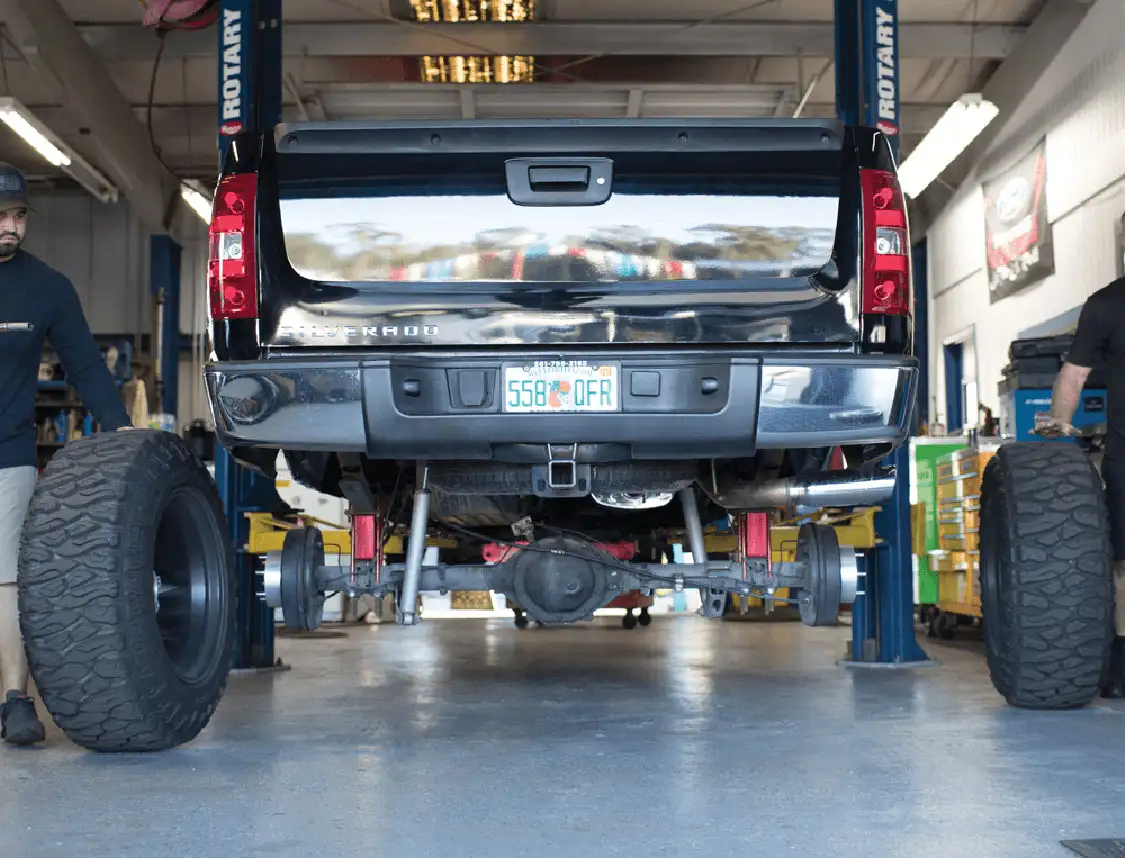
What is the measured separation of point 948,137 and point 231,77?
755 cm

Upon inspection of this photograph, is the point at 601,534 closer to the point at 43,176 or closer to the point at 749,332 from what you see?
the point at 749,332

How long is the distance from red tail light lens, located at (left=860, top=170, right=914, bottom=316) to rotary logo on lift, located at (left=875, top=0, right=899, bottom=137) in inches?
106

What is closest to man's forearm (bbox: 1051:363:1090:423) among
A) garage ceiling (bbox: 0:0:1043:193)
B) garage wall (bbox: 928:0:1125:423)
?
garage wall (bbox: 928:0:1125:423)

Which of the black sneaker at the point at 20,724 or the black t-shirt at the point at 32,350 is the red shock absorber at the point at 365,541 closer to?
the black t-shirt at the point at 32,350

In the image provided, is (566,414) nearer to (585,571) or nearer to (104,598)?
(585,571)

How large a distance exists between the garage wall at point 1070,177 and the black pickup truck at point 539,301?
9817mm

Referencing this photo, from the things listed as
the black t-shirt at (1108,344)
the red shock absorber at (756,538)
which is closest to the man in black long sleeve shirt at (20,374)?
the red shock absorber at (756,538)

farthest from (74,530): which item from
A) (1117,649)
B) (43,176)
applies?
(43,176)

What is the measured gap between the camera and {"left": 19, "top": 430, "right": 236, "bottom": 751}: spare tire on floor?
11.1ft

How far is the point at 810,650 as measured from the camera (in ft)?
24.1

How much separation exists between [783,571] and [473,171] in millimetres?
1591

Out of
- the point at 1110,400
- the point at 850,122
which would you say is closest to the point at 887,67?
the point at 850,122

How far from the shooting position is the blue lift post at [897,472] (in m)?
6.01

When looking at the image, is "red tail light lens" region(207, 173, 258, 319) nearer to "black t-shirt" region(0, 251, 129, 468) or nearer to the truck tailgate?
the truck tailgate
